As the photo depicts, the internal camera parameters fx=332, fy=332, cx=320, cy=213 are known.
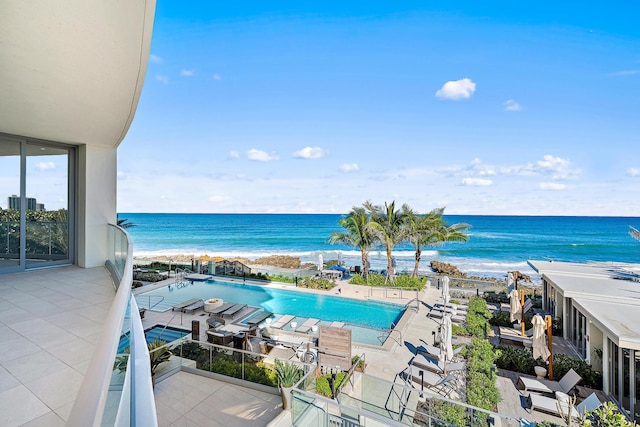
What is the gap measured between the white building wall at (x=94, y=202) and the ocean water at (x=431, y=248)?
74.3ft

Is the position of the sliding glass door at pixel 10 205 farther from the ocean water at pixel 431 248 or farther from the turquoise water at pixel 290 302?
the ocean water at pixel 431 248

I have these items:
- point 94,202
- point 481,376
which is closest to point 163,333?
point 94,202

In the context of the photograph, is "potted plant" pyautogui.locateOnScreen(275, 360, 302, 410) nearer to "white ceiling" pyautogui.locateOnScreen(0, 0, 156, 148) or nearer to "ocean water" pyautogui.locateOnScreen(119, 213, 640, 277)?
"white ceiling" pyautogui.locateOnScreen(0, 0, 156, 148)

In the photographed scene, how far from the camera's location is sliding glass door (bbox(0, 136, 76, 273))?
22.6 ft

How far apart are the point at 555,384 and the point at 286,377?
Answer: 625 centimetres

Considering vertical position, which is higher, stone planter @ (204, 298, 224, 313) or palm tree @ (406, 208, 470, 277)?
palm tree @ (406, 208, 470, 277)

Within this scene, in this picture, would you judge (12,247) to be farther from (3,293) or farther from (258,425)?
(258,425)

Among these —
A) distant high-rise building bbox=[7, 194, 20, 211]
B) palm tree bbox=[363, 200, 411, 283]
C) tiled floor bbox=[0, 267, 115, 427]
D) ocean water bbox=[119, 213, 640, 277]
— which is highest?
distant high-rise building bbox=[7, 194, 20, 211]

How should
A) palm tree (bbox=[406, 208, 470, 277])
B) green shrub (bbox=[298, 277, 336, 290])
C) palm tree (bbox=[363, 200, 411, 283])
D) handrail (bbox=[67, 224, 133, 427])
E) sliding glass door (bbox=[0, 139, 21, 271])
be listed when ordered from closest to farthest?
handrail (bbox=[67, 224, 133, 427]), sliding glass door (bbox=[0, 139, 21, 271]), green shrub (bbox=[298, 277, 336, 290]), palm tree (bbox=[406, 208, 470, 277]), palm tree (bbox=[363, 200, 411, 283])

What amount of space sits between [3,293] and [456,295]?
53.4 ft

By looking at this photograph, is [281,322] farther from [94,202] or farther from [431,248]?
[431,248]

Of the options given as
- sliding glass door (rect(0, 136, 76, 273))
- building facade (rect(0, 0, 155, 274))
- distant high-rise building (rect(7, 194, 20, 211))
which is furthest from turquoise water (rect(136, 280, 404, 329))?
distant high-rise building (rect(7, 194, 20, 211))

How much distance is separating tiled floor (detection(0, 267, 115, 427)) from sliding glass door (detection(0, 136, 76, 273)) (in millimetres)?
882

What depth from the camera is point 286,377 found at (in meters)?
6.60
